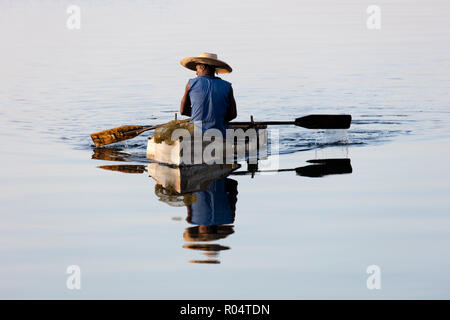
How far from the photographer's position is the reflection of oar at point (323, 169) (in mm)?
12664

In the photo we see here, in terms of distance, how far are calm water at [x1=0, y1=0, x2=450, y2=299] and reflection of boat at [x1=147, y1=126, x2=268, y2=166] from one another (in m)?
0.30

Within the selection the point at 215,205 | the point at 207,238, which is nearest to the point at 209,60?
the point at 215,205

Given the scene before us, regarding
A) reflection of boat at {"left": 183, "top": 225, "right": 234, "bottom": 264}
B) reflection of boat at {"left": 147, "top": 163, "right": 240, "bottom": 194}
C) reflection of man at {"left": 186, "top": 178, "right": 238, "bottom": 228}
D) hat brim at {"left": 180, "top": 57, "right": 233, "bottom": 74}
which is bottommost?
reflection of boat at {"left": 183, "top": 225, "right": 234, "bottom": 264}

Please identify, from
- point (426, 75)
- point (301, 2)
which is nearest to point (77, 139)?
point (426, 75)

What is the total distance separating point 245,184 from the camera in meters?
11.8

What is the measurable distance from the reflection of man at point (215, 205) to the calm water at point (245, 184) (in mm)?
99

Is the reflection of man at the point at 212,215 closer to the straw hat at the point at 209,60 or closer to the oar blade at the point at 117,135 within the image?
the straw hat at the point at 209,60

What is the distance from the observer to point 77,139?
16828 millimetres

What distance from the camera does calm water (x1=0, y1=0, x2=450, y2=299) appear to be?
7.87 m

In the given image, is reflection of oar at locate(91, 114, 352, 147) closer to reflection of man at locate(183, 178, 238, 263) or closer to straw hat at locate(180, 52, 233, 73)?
straw hat at locate(180, 52, 233, 73)

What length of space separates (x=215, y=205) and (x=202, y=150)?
7.75ft

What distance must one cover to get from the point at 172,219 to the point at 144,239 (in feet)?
2.72

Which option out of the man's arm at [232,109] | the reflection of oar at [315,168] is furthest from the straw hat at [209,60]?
the reflection of oar at [315,168]

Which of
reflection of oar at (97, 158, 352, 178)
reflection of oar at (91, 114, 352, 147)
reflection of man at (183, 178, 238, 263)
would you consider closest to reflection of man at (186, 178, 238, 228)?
reflection of man at (183, 178, 238, 263)
